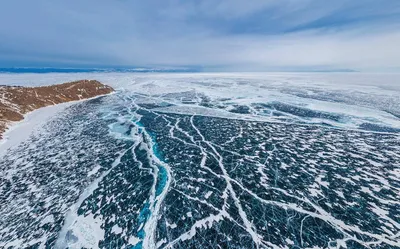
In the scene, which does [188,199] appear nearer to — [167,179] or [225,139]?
[167,179]

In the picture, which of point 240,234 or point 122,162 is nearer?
point 240,234

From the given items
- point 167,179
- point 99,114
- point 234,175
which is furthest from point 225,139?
point 99,114

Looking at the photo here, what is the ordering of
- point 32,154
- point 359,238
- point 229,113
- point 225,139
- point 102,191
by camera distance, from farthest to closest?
point 229,113 → point 225,139 → point 32,154 → point 102,191 → point 359,238

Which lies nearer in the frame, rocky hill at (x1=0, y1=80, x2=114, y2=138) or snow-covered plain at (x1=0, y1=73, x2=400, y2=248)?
snow-covered plain at (x1=0, y1=73, x2=400, y2=248)

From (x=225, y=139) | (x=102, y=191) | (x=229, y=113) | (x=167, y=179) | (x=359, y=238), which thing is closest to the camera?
(x=359, y=238)

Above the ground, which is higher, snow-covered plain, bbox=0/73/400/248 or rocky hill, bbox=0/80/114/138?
snow-covered plain, bbox=0/73/400/248
